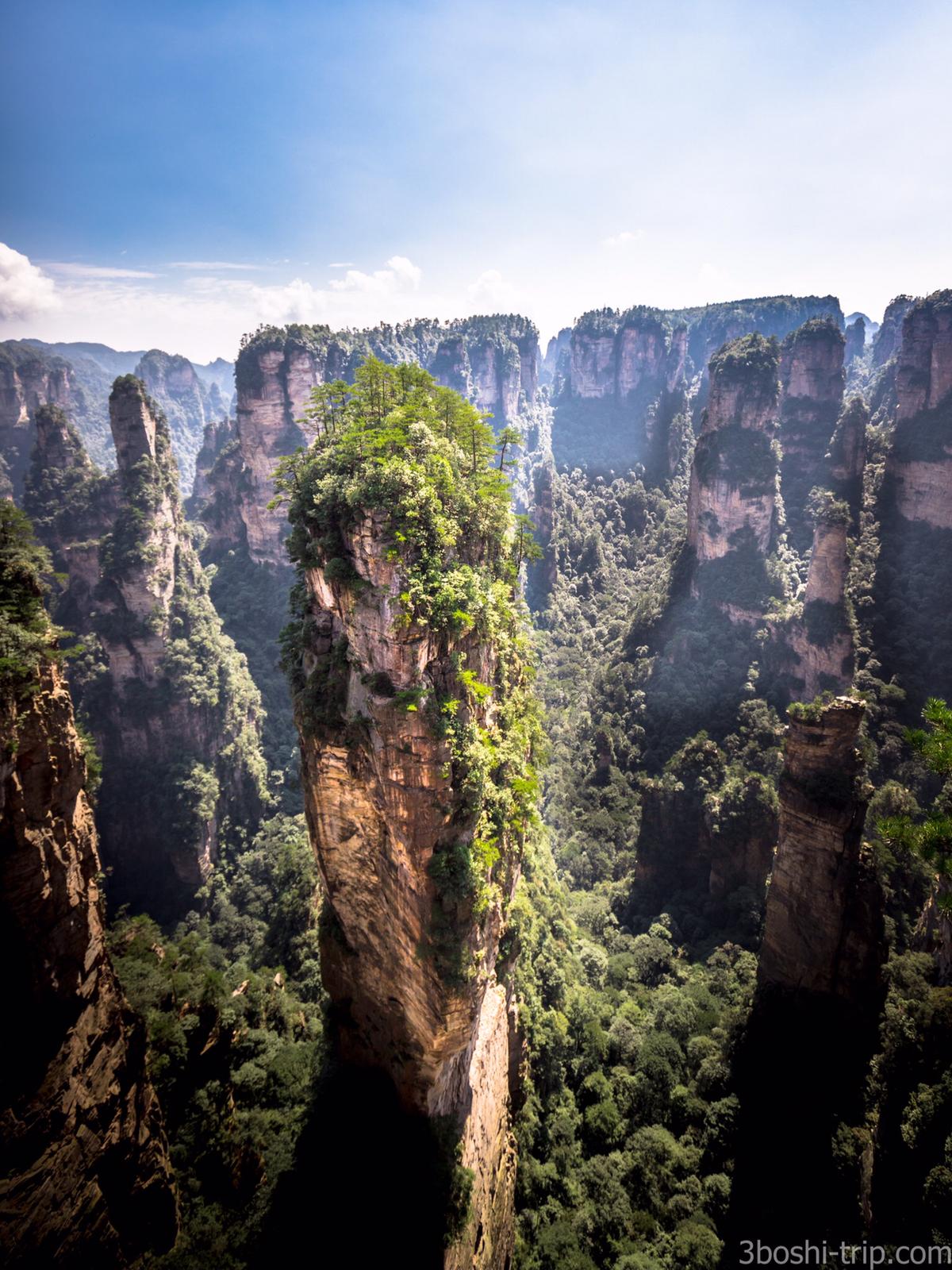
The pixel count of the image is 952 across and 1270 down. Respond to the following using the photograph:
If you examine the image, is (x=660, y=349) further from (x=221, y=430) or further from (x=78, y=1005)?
(x=78, y=1005)

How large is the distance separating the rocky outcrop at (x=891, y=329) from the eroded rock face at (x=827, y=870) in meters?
111

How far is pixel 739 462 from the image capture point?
202 feet

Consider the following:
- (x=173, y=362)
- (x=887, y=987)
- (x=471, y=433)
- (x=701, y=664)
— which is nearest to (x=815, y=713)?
(x=887, y=987)

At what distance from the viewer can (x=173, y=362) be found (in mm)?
179625

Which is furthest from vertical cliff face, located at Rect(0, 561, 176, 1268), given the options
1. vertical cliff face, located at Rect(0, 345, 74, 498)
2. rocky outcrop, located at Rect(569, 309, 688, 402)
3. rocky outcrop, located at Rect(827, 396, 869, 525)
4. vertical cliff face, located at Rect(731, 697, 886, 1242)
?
rocky outcrop, located at Rect(569, 309, 688, 402)

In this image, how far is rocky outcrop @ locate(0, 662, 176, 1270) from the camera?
11375mm

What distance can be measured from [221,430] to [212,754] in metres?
83.2

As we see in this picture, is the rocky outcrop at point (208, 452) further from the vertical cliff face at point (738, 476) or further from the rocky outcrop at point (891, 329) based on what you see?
the rocky outcrop at point (891, 329)

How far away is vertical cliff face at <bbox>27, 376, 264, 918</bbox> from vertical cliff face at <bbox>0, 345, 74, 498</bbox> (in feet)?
114

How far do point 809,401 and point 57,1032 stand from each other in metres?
Answer: 98.1

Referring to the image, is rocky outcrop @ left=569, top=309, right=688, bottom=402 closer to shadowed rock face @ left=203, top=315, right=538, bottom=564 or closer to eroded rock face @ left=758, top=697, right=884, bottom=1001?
shadowed rock face @ left=203, top=315, right=538, bottom=564

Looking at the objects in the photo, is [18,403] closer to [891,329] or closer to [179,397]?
[179,397]

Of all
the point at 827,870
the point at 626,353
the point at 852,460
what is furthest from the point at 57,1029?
the point at 626,353

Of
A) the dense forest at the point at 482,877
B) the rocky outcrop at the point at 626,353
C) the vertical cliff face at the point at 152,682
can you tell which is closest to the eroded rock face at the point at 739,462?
the dense forest at the point at 482,877
